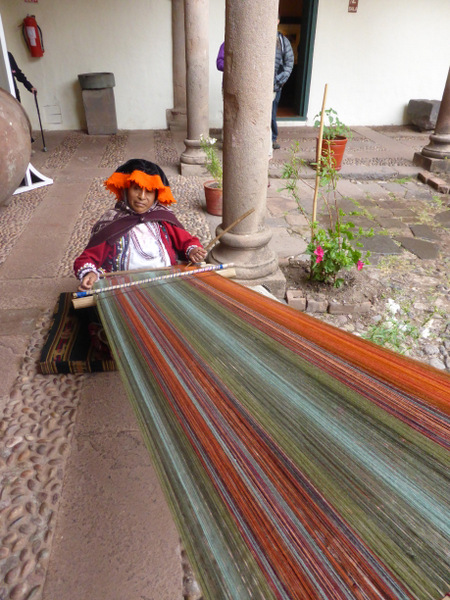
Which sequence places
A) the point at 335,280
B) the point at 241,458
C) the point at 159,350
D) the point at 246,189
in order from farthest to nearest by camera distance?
1. the point at 335,280
2. the point at 246,189
3. the point at 159,350
4. the point at 241,458

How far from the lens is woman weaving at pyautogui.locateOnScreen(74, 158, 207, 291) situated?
6.43ft

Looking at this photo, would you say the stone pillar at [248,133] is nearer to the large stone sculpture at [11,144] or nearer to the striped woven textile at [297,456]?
the striped woven textile at [297,456]

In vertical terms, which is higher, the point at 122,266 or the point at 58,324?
the point at 122,266

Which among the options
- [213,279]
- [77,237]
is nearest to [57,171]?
[77,237]

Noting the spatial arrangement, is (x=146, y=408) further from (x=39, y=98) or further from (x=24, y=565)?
(x=39, y=98)

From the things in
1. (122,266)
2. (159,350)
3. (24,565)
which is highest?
(159,350)

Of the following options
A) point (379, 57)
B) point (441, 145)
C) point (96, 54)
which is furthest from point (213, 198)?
point (379, 57)

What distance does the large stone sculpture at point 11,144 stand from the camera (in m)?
3.96

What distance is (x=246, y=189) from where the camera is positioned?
2.59m

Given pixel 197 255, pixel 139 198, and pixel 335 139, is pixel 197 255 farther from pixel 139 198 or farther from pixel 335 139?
pixel 335 139

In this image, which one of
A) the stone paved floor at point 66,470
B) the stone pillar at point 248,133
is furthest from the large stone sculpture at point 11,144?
the stone pillar at point 248,133

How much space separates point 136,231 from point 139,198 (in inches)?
6.6

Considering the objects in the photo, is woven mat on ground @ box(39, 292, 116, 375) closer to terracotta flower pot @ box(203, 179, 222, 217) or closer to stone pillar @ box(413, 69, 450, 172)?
terracotta flower pot @ box(203, 179, 222, 217)

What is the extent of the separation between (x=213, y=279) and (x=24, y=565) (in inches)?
44.1
